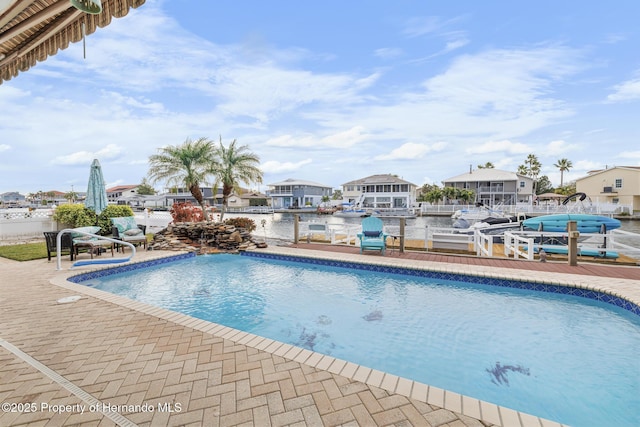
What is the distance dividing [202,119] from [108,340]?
51.6ft

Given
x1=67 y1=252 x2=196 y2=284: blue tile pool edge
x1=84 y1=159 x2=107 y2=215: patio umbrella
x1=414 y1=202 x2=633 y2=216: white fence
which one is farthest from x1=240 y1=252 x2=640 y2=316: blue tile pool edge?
x1=414 y1=202 x2=633 y2=216: white fence

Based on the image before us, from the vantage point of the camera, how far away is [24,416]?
6.63ft

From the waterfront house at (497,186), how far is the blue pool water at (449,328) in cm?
3754

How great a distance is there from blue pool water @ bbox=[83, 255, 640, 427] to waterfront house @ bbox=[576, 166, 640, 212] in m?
37.3

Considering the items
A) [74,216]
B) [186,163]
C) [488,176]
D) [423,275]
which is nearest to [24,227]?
[74,216]

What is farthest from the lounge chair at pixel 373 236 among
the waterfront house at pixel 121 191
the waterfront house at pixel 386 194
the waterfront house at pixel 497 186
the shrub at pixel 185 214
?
the waterfront house at pixel 121 191

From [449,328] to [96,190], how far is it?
9993 mm

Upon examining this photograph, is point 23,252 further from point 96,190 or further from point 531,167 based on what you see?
point 531,167

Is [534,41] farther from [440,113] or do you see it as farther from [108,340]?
[108,340]

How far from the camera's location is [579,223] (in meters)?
9.25

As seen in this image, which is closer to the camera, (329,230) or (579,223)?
(579,223)

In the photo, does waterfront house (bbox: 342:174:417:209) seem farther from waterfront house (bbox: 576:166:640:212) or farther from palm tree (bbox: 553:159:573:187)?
palm tree (bbox: 553:159:573:187)

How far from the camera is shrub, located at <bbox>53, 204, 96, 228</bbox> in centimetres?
1076

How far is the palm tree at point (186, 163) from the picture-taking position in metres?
14.2
